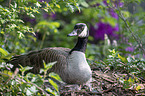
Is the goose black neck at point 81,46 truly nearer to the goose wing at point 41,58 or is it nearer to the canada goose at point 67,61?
the canada goose at point 67,61

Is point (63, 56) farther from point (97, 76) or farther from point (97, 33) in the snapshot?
point (97, 33)

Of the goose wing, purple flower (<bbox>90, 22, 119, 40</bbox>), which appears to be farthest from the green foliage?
purple flower (<bbox>90, 22, 119, 40</bbox>)

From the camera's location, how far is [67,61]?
2686 mm

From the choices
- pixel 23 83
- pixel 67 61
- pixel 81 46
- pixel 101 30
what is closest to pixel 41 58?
pixel 67 61

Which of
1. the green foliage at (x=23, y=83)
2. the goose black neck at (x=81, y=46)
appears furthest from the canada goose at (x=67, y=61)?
the green foliage at (x=23, y=83)

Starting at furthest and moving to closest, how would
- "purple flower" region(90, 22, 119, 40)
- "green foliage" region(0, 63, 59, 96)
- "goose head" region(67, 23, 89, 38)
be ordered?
"purple flower" region(90, 22, 119, 40)
"goose head" region(67, 23, 89, 38)
"green foliage" region(0, 63, 59, 96)

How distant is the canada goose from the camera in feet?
8.55

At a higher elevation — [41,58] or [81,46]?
[81,46]

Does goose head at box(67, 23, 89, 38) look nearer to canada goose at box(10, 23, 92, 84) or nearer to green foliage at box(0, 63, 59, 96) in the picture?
canada goose at box(10, 23, 92, 84)

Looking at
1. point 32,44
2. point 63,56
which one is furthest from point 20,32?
point 32,44

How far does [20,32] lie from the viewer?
246 centimetres

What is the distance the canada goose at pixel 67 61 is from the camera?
2.61 meters

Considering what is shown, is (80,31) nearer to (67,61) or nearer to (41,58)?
(67,61)

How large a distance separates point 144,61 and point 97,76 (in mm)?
744
